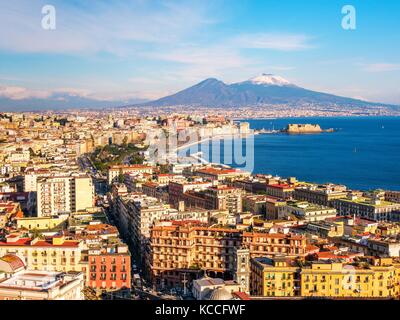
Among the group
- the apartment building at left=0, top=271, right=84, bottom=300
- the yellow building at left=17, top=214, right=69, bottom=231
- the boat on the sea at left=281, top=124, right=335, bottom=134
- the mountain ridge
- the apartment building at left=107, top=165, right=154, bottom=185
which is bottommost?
the yellow building at left=17, top=214, right=69, bottom=231

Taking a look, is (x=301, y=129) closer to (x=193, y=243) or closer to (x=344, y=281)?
(x=193, y=243)

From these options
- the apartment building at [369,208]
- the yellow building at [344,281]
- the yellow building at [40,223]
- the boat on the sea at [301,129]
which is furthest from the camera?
the boat on the sea at [301,129]

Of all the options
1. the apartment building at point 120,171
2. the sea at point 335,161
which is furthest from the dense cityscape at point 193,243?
the sea at point 335,161

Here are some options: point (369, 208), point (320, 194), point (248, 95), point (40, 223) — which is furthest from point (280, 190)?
point (248, 95)

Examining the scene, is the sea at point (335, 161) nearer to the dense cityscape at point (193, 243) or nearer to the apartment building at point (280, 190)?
the apartment building at point (280, 190)

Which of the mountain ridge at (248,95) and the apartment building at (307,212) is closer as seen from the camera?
the apartment building at (307,212)

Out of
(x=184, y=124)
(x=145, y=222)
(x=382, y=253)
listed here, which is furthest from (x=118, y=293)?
(x=184, y=124)

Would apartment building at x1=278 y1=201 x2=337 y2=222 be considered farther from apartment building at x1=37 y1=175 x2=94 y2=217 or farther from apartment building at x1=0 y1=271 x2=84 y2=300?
apartment building at x1=0 y1=271 x2=84 y2=300

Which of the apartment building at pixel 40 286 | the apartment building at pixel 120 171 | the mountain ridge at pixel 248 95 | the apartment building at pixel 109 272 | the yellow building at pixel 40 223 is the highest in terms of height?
the mountain ridge at pixel 248 95

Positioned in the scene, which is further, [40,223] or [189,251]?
[40,223]

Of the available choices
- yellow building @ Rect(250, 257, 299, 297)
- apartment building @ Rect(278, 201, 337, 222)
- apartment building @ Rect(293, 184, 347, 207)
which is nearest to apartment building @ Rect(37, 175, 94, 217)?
apartment building @ Rect(278, 201, 337, 222)
